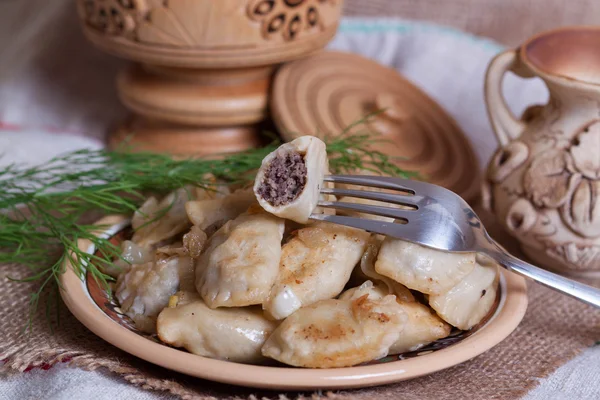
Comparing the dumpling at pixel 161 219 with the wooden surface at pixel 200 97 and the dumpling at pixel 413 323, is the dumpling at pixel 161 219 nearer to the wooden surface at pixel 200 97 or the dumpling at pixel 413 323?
the dumpling at pixel 413 323

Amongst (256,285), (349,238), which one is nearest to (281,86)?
(349,238)

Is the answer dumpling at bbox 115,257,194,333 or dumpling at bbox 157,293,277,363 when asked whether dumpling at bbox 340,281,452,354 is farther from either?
dumpling at bbox 115,257,194,333

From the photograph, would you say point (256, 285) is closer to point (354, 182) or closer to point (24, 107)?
point (354, 182)

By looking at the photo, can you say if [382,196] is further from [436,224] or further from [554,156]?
[554,156]

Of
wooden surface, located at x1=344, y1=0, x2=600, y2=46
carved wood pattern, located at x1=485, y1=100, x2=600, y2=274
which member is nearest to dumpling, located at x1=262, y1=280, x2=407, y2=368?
carved wood pattern, located at x1=485, y1=100, x2=600, y2=274

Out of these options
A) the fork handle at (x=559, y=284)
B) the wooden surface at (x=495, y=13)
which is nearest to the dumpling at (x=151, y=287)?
the fork handle at (x=559, y=284)

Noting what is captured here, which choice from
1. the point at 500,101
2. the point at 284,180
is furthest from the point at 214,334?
the point at 500,101
